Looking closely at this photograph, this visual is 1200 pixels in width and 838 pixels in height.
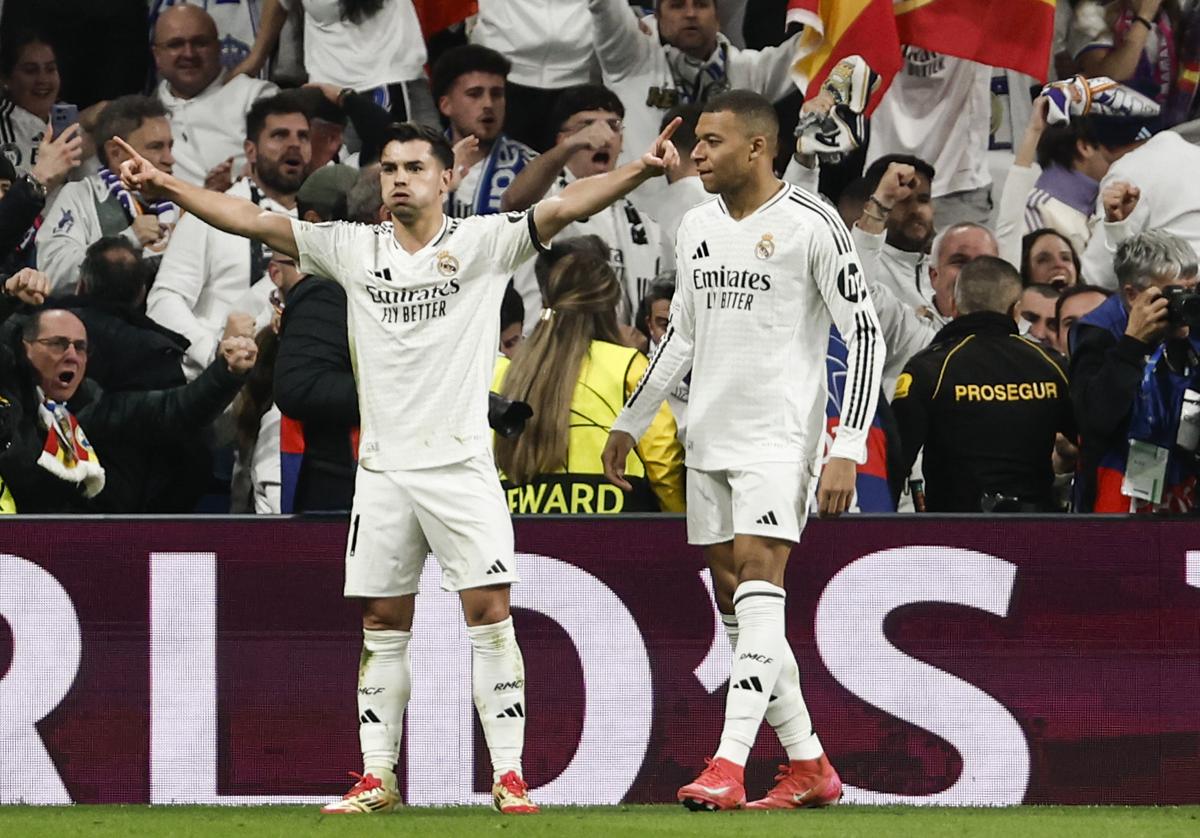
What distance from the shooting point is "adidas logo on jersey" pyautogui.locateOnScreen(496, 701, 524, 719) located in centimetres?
549

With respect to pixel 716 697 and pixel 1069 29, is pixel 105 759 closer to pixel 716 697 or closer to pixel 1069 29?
pixel 716 697

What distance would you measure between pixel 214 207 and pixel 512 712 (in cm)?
171

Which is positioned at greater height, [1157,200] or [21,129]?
[21,129]

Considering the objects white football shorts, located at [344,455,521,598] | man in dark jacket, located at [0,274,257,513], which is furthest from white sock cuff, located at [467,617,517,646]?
man in dark jacket, located at [0,274,257,513]

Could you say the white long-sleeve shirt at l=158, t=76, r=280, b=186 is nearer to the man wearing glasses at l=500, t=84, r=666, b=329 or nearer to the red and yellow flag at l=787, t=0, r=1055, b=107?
the man wearing glasses at l=500, t=84, r=666, b=329

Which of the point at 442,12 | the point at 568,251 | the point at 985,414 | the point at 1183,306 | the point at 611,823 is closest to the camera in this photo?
the point at 611,823

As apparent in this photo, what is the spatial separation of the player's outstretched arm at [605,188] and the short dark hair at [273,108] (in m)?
3.53

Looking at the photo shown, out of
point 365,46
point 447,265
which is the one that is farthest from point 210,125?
point 447,265

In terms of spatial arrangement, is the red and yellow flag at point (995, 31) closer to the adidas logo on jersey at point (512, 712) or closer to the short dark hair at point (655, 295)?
the short dark hair at point (655, 295)

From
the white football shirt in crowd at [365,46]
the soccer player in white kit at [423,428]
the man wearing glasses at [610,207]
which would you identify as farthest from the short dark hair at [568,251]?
the white football shirt in crowd at [365,46]

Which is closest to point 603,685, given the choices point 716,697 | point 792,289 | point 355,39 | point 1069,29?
point 716,697

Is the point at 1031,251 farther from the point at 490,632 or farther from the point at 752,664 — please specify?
the point at 490,632

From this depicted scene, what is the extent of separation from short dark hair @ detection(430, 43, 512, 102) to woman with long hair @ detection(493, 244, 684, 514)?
2.41 meters

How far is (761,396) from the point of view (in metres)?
5.64
